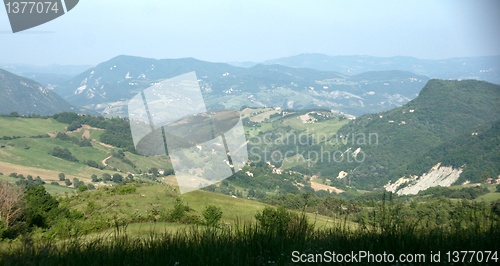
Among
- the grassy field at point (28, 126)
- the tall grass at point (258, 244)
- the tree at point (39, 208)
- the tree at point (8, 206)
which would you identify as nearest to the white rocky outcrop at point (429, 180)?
the grassy field at point (28, 126)

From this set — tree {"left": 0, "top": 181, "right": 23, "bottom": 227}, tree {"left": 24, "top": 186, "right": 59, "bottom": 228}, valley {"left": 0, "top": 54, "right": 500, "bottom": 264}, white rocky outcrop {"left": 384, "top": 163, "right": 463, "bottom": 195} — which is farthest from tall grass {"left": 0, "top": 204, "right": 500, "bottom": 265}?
white rocky outcrop {"left": 384, "top": 163, "right": 463, "bottom": 195}

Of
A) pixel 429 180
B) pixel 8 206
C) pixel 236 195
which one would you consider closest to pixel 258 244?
pixel 8 206

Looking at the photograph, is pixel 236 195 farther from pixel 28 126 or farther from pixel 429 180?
pixel 429 180

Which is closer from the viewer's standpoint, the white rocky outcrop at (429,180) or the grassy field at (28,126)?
the grassy field at (28,126)

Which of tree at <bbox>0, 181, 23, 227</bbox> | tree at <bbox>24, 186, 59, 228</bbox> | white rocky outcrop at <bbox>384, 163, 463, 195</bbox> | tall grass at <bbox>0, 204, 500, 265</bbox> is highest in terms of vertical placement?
tall grass at <bbox>0, 204, 500, 265</bbox>

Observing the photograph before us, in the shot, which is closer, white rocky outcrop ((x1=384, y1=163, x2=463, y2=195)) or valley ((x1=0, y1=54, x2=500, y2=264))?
valley ((x1=0, y1=54, x2=500, y2=264))

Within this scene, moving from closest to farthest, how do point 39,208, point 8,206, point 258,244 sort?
1. point 258,244
2. point 8,206
3. point 39,208

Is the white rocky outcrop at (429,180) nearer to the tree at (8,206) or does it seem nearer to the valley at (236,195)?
the valley at (236,195)

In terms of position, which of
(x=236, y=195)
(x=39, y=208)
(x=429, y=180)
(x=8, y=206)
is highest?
(x=8, y=206)

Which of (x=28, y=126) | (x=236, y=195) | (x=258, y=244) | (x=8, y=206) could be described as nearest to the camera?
(x=258, y=244)

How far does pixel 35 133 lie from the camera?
13075 centimetres

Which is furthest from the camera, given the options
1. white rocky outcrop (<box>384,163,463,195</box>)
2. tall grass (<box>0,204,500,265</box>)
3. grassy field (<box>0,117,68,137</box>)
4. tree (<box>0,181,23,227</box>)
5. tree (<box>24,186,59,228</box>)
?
white rocky outcrop (<box>384,163,463,195</box>)

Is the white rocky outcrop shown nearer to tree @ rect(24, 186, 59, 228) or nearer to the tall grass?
tree @ rect(24, 186, 59, 228)

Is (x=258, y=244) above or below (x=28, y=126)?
above
